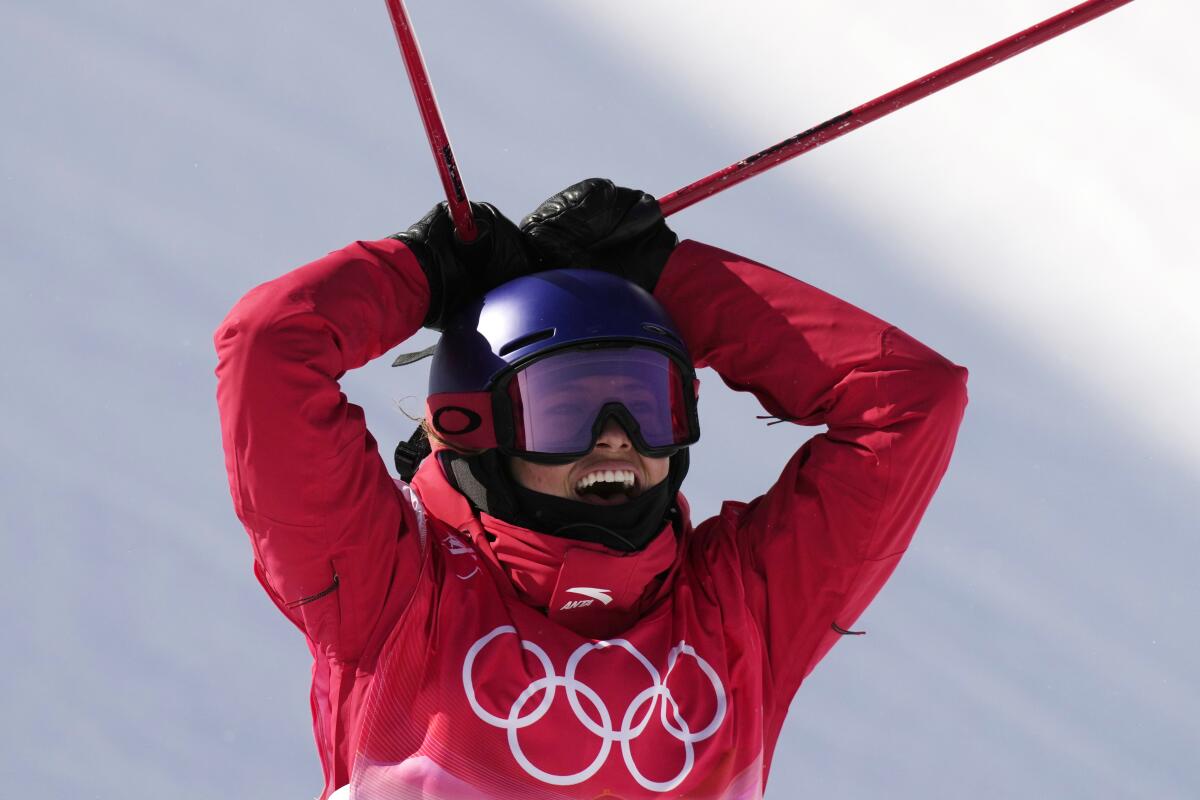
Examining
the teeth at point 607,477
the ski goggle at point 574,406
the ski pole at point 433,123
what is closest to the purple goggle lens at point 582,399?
the ski goggle at point 574,406

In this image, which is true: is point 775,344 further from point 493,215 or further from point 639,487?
point 493,215

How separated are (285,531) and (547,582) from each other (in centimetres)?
81

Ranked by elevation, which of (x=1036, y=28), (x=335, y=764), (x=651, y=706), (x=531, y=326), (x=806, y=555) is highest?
(x=1036, y=28)

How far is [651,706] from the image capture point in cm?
428

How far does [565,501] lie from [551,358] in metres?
0.42

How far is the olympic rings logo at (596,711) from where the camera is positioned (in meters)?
4.16

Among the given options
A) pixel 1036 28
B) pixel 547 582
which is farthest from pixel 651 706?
pixel 1036 28

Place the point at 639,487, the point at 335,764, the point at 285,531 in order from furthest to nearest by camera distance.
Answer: the point at 639,487, the point at 335,764, the point at 285,531

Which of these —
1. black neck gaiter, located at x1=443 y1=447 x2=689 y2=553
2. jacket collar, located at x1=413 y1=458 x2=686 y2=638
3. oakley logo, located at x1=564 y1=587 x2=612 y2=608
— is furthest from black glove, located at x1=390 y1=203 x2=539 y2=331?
oakley logo, located at x1=564 y1=587 x2=612 y2=608

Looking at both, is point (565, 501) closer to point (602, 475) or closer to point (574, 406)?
point (602, 475)

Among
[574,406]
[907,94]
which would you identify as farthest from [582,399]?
[907,94]

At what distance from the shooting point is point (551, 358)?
4.41 metres

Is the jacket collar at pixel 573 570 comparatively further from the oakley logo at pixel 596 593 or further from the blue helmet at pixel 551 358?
the blue helmet at pixel 551 358

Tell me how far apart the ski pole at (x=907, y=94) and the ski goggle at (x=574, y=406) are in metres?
0.65
